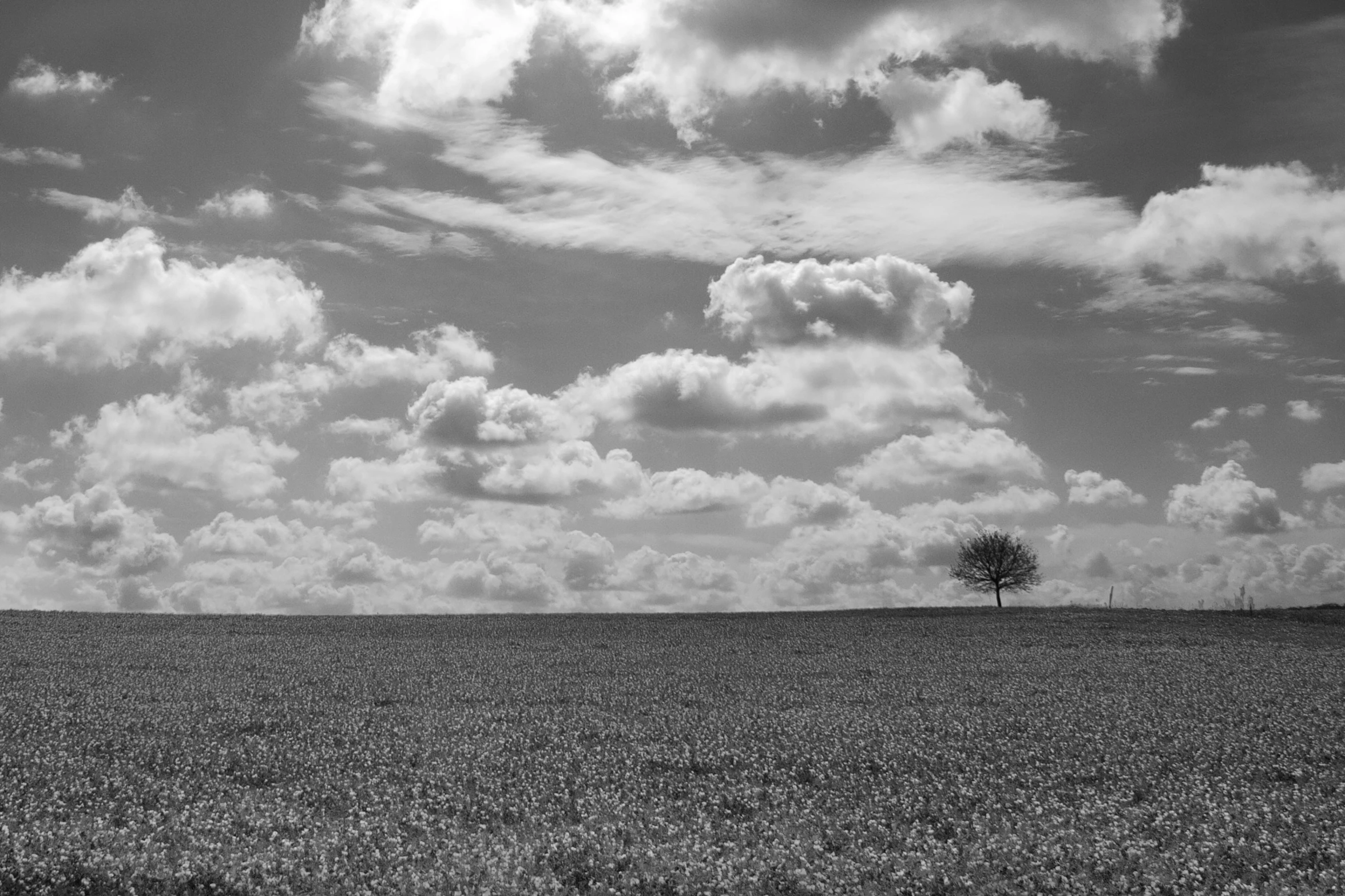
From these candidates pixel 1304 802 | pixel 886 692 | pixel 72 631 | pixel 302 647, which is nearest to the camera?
pixel 1304 802

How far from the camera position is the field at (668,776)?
12.7 meters

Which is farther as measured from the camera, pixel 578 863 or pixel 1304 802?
pixel 1304 802

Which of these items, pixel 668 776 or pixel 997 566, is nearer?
pixel 668 776

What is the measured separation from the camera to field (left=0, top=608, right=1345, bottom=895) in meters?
12.7

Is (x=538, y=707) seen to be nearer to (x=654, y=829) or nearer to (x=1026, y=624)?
(x=654, y=829)

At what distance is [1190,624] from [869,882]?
151 feet

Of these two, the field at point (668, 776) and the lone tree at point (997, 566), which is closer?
the field at point (668, 776)

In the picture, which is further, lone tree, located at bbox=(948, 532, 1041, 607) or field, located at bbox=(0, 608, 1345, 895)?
lone tree, located at bbox=(948, 532, 1041, 607)

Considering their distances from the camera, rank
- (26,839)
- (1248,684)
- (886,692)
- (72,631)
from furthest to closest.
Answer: (72,631), (1248,684), (886,692), (26,839)

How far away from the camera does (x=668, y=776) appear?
688 inches

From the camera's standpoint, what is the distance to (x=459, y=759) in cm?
1889

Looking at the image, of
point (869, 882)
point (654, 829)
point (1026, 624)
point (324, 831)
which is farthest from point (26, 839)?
point (1026, 624)

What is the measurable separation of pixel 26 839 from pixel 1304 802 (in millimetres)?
18538

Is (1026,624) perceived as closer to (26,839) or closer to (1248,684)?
(1248,684)
